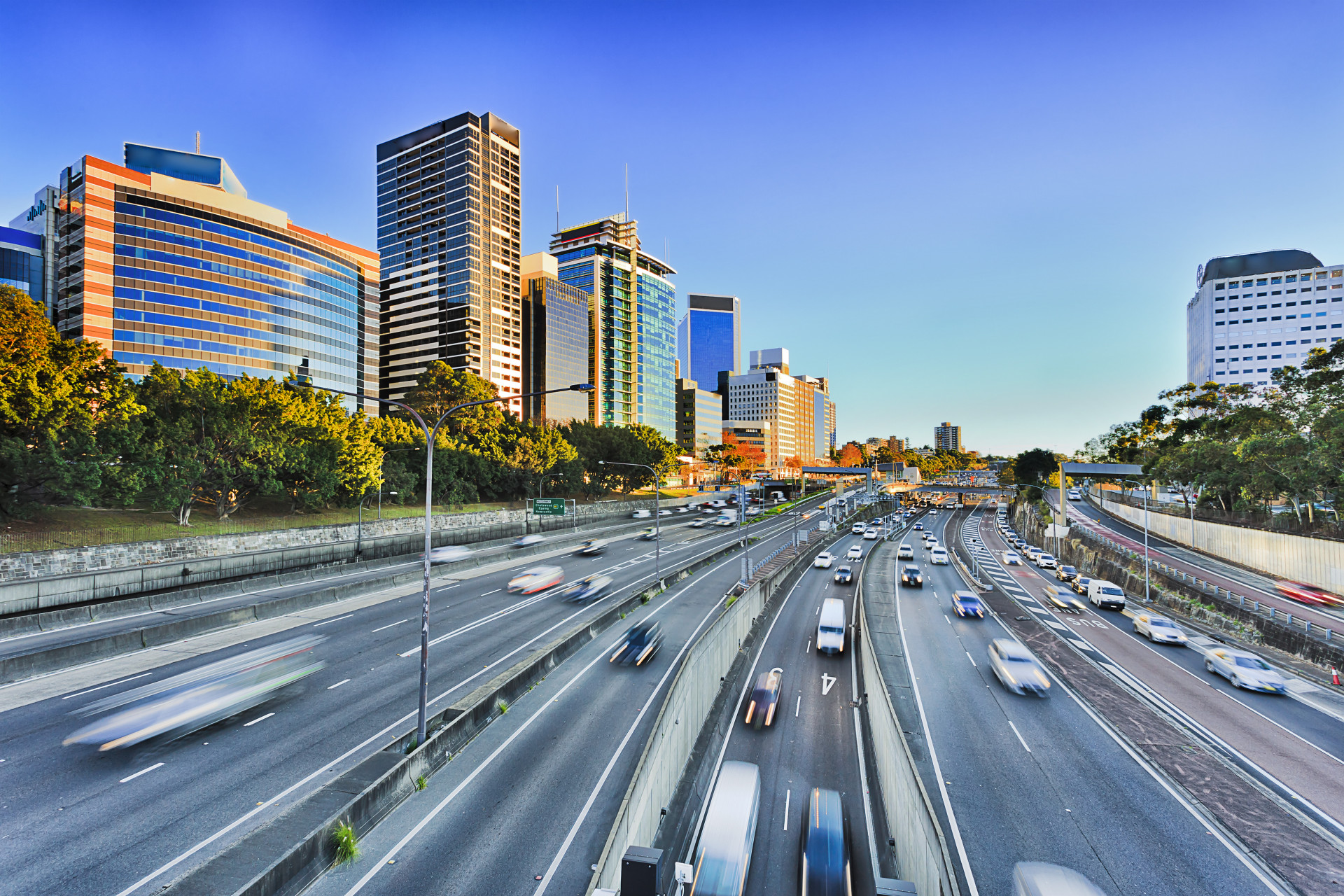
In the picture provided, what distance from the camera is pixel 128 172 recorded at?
80.6 meters

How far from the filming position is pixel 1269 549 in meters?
43.7

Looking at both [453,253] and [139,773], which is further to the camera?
[453,253]

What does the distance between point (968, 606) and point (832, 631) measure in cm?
1355

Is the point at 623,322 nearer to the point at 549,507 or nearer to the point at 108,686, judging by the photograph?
the point at 549,507

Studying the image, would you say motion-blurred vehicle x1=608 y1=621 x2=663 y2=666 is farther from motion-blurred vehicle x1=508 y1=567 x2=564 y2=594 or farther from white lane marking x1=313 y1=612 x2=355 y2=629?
white lane marking x1=313 y1=612 x2=355 y2=629

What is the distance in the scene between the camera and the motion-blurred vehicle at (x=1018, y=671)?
953 inches

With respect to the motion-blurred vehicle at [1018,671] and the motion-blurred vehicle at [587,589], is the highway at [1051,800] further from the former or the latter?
the motion-blurred vehicle at [587,589]

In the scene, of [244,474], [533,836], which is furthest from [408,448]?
[533,836]

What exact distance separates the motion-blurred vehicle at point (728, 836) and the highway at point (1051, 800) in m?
5.30

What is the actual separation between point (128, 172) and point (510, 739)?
10798 centimetres

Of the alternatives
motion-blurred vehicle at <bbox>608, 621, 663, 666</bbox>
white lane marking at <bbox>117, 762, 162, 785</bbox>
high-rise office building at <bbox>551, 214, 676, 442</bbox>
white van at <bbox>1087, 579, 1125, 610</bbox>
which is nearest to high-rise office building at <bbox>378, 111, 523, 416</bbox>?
high-rise office building at <bbox>551, 214, 676, 442</bbox>

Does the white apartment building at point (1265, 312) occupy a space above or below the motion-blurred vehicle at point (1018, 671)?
above

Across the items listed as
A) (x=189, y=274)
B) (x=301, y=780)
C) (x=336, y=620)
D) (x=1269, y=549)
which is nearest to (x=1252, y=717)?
(x=1269, y=549)

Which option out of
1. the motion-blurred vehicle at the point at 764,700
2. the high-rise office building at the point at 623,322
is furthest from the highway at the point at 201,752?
the high-rise office building at the point at 623,322
